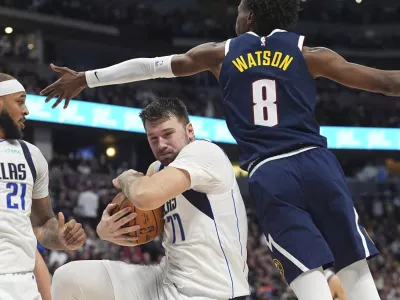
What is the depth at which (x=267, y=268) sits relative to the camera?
15172mm

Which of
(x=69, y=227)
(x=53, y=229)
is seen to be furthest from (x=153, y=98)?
(x=69, y=227)

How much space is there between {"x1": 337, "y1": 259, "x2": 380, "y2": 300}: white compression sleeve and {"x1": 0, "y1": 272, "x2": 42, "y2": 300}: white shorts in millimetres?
1728

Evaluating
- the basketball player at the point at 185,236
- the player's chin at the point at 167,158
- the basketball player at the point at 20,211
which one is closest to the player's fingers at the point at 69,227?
the basketball player at the point at 20,211

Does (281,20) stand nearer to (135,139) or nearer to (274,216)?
(274,216)

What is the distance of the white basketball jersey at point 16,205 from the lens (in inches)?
149

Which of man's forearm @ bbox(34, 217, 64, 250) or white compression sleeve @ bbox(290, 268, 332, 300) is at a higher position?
man's forearm @ bbox(34, 217, 64, 250)

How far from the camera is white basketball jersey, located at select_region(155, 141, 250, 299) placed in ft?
11.8

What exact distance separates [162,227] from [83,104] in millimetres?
14797

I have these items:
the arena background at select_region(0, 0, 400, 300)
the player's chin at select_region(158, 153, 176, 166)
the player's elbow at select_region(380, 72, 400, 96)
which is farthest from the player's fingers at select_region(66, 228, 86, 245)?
the arena background at select_region(0, 0, 400, 300)

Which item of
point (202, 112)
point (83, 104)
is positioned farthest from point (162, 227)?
point (202, 112)

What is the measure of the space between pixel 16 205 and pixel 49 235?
445mm

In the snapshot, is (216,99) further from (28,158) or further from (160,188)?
(160,188)

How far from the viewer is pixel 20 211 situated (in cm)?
389

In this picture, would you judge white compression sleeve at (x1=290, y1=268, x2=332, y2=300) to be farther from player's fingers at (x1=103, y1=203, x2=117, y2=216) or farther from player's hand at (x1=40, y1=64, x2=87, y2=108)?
player's hand at (x1=40, y1=64, x2=87, y2=108)
